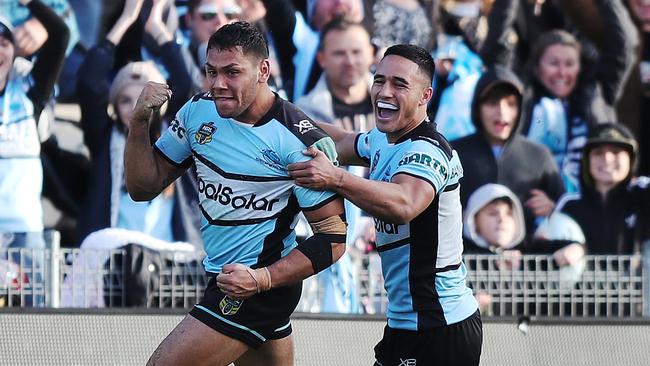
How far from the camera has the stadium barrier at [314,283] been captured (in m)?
8.83

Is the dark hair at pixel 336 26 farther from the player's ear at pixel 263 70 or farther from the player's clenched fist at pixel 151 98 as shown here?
the player's clenched fist at pixel 151 98

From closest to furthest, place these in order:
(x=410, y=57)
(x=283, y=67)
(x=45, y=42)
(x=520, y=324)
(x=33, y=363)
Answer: (x=410, y=57)
(x=33, y=363)
(x=520, y=324)
(x=45, y=42)
(x=283, y=67)

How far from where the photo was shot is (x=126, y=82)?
393 inches

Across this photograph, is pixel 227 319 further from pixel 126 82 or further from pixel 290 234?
pixel 126 82

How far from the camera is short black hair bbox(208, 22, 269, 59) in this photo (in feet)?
18.0

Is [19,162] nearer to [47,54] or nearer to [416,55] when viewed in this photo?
[47,54]

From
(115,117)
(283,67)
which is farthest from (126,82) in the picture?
(283,67)

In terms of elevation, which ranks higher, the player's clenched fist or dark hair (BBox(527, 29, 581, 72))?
dark hair (BBox(527, 29, 581, 72))

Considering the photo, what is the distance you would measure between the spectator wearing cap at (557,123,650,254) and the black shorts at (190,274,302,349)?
5.91 m

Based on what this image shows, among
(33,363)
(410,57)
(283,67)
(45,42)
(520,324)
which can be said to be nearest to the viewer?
(410,57)

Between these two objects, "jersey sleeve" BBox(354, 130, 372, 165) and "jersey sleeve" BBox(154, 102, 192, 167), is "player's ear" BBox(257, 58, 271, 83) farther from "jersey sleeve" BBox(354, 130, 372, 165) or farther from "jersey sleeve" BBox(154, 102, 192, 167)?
"jersey sleeve" BBox(354, 130, 372, 165)

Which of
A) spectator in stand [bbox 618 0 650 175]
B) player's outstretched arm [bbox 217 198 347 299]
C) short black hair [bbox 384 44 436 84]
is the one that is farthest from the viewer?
spectator in stand [bbox 618 0 650 175]

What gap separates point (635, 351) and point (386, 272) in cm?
402

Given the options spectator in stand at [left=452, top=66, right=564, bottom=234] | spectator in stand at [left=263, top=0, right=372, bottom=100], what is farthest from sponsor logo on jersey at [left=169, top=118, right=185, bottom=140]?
spectator in stand at [left=452, top=66, right=564, bottom=234]
